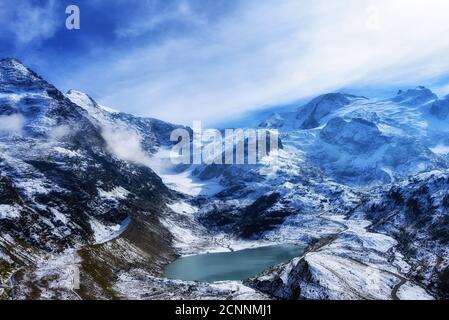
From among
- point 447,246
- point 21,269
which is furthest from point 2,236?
point 447,246
